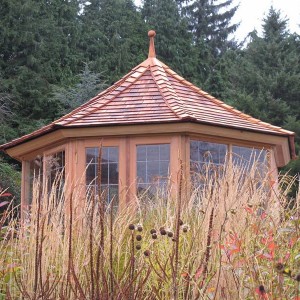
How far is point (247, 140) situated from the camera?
8328 millimetres

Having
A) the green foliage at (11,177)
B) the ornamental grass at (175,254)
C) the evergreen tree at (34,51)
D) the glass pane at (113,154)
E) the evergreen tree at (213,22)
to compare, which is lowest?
the green foliage at (11,177)

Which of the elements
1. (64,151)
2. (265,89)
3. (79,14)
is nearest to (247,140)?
(64,151)

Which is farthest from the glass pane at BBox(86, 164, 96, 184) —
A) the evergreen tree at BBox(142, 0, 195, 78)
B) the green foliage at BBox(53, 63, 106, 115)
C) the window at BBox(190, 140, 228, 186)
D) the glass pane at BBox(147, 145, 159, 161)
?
the evergreen tree at BBox(142, 0, 195, 78)

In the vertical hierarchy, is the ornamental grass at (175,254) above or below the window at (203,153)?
below

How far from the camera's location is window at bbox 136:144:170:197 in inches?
307

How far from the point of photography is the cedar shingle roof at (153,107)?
313 inches

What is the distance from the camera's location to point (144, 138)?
7887 millimetres

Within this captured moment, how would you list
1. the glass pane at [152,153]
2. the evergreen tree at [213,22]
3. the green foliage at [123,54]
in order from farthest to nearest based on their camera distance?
the evergreen tree at [213,22], the green foliage at [123,54], the glass pane at [152,153]

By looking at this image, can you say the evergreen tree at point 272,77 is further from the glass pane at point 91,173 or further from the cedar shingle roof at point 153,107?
the glass pane at point 91,173

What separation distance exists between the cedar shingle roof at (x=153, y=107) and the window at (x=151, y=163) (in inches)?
13.2

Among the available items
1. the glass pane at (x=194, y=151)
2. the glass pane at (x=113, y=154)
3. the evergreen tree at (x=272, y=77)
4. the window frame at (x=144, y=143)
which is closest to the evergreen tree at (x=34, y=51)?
the evergreen tree at (x=272, y=77)

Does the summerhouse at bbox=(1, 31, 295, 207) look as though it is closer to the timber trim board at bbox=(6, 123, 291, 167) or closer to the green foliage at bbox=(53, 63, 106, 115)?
the timber trim board at bbox=(6, 123, 291, 167)

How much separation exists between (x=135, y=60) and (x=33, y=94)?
22.5ft

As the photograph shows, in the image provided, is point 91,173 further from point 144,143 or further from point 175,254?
point 175,254
